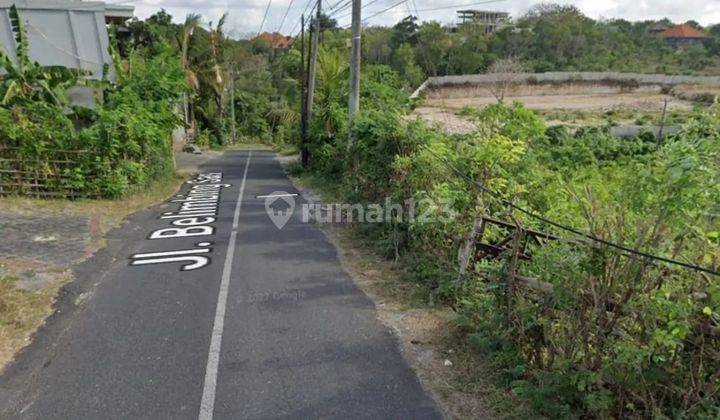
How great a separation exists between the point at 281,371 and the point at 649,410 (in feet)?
10.4

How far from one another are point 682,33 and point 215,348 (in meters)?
127

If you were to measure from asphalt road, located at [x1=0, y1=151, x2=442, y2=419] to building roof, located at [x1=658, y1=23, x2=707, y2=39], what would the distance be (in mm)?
118754

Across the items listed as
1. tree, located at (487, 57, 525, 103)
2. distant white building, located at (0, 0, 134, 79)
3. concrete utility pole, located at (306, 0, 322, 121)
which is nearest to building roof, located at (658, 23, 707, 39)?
tree, located at (487, 57, 525, 103)

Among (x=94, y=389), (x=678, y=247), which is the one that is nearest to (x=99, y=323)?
(x=94, y=389)

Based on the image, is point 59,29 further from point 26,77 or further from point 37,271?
point 37,271

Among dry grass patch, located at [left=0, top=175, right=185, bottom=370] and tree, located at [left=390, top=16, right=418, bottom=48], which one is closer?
dry grass patch, located at [left=0, top=175, right=185, bottom=370]

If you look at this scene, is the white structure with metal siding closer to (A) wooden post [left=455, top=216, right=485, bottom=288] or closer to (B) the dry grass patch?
(B) the dry grass patch

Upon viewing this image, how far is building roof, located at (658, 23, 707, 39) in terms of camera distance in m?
105

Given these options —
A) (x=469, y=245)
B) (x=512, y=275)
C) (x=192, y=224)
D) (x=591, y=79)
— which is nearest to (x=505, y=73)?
(x=591, y=79)

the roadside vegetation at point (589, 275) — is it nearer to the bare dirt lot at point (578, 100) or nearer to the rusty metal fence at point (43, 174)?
the rusty metal fence at point (43, 174)

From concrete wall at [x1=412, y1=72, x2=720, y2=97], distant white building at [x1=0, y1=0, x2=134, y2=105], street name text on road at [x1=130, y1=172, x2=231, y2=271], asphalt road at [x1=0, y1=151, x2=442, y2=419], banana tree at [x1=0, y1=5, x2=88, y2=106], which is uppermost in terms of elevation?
distant white building at [x1=0, y1=0, x2=134, y2=105]

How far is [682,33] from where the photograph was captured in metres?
→ 107

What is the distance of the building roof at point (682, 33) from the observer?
105 meters

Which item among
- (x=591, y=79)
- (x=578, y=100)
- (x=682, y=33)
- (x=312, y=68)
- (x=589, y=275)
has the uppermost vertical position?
(x=682, y=33)
